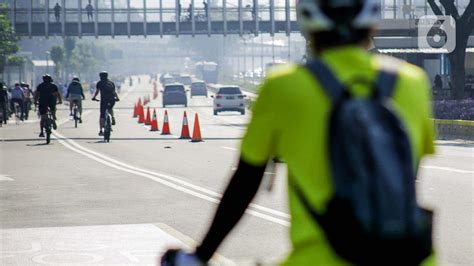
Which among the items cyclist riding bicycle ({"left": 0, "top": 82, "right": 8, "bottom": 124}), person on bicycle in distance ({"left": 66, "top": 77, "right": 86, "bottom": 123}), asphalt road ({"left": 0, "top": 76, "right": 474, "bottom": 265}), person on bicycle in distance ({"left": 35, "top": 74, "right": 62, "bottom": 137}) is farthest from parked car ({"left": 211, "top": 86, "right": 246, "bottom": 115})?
asphalt road ({"left": 0, "top": 76, "right": 474, "bottom": 265})

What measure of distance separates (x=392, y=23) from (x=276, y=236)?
5387 cm

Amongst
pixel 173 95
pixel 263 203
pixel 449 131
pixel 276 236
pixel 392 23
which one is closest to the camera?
pixel 276 236

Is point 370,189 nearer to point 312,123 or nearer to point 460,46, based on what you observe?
point 312,123

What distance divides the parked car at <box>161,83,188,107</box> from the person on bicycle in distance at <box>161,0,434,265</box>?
236 feet

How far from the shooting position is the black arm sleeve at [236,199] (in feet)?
11.9

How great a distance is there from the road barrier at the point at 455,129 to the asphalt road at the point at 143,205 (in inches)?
188

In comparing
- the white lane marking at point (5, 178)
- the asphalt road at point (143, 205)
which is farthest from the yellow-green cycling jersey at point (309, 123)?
the white lane marking at point (5, 178)

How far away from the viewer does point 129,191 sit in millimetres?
17516

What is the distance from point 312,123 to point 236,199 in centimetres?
36

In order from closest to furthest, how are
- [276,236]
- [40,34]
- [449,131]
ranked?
1. [276,236]
2. [449,131]
3. [40,34]

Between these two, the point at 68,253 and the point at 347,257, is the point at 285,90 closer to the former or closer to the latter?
the point at 347,257

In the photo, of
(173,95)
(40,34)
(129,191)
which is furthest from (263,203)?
(40,34)

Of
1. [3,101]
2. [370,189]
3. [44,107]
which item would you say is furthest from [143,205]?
[3,101]

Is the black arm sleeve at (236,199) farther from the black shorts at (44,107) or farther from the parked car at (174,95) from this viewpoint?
the parked car at (174,95)
